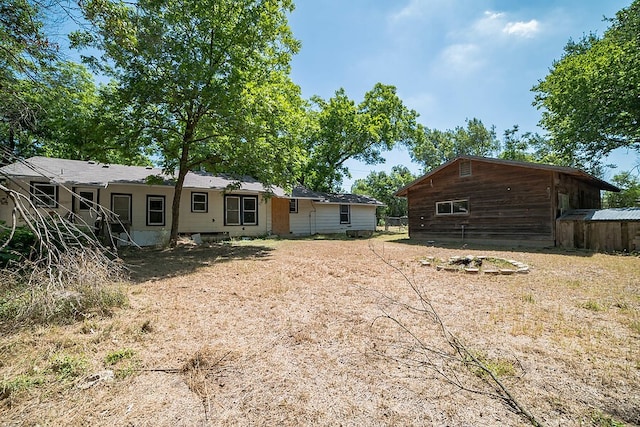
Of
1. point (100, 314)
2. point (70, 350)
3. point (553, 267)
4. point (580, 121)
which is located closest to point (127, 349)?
point (70, 350)

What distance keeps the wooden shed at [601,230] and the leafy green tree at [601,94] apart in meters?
7.00

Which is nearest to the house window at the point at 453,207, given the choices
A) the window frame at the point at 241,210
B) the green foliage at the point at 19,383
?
the window frame at the point at 241,210

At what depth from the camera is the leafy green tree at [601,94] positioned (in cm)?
1394

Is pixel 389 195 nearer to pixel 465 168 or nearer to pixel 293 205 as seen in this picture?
pixel 293 205

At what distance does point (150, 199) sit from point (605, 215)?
18.5 metres

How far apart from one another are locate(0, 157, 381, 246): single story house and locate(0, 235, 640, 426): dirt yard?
7.15m

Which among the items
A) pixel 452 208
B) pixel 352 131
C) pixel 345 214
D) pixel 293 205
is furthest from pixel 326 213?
pixel 452 208

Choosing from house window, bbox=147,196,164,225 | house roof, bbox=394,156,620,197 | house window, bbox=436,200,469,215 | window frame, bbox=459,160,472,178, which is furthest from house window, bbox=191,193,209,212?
window frame, bbox=459,160,472,178

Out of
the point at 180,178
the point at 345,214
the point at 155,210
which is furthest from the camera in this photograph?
the point at 345,214

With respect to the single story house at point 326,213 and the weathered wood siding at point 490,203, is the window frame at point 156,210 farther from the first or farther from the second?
the weathered wood siding at point 490,203

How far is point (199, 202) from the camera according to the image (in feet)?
49.5

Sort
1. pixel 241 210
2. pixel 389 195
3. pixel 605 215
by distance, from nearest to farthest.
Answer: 1. pixel 605 215
2. pixel 241 210
3. pixel 389 195

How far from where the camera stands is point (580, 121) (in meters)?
15.4

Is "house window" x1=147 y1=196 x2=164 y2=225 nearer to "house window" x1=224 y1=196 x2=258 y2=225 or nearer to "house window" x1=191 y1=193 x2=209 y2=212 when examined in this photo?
"house window" x1=191 y1=193 x2=209 y2=212
